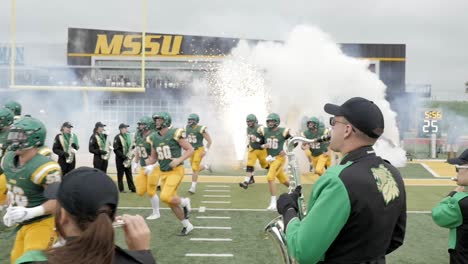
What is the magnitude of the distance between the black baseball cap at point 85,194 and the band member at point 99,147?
10.4m

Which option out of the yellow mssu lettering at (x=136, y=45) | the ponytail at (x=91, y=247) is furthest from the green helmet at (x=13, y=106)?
the yellow mssu lettering at (x=136, y=45)

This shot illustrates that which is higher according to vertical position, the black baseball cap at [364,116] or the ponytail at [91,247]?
the black baseball cap at [364,116]

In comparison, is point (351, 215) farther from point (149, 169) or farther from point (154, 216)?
point (154, 216)

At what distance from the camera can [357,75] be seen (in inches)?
927

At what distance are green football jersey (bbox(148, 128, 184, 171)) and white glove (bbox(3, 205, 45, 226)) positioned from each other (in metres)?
4.23

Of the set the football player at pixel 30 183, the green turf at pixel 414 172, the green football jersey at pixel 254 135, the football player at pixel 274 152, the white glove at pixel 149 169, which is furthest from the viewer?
the green turf at pixel 414 172

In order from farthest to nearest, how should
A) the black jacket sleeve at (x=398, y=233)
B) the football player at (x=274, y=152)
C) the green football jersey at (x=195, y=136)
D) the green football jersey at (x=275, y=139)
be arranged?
the green football jersey at (x=195, y=136) < the green football jersey at (x=275, y=139) < the football player at (x=274, y=152) < the black jacket sleeve at (x=398, y=233)

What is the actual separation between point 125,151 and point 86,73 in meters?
22.6

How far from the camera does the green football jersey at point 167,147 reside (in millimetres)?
8117

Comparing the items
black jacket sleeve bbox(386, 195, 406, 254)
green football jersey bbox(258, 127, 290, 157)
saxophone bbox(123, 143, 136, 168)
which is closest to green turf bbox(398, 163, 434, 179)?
green football jersey bbox(258, 127, 290, 157)

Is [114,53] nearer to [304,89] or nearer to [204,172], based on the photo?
[304,89]

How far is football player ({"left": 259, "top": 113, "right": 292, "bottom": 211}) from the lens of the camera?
31.8 feet

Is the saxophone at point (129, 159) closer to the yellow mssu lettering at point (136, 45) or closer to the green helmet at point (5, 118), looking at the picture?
the green helmet at point (5, 118)

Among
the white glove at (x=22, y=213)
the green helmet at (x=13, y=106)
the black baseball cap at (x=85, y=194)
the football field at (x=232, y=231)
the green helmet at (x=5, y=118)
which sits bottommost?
the football field at (x=232, y=231)
